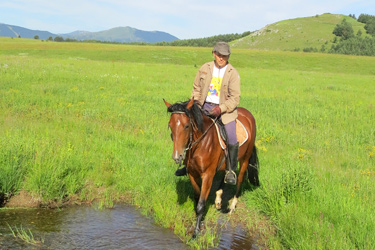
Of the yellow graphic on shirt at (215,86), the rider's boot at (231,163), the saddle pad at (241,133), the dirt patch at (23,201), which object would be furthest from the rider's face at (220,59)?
the dirt patch at (23,201)

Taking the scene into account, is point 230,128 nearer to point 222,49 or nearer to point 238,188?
point 222,49

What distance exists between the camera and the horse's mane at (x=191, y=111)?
213 inches

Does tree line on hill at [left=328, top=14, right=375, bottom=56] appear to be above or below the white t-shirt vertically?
above

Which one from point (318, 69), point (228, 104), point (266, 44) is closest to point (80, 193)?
point (228, 104)

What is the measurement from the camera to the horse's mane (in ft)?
17.7

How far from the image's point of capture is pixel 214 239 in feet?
20.0

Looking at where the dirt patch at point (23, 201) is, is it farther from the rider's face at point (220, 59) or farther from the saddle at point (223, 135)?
the rider's face at point (220, 59)

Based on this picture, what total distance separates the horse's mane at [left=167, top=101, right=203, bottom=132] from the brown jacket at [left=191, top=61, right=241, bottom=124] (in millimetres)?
744

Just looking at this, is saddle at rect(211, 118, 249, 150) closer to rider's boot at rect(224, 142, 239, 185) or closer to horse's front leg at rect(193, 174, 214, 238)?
rider's boot at rect(224, 142, 239, 185)

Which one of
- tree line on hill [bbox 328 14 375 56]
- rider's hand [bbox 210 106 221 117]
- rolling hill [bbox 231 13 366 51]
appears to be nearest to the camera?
rider's hand [bbox 210 106 221 117]

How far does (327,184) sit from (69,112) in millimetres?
10340

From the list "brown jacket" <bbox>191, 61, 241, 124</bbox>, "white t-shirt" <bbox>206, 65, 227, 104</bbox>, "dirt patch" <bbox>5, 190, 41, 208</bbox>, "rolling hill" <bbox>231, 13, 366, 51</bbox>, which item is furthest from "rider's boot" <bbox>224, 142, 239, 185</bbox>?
"rolling hill" <bbox>231, 13, 366, 51</bbox>

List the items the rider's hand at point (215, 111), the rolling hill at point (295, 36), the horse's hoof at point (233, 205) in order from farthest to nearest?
the rolling hill at point (295, 36) < the horse's hoof at point (233, 205) < the rider's hand at point (215, 111)

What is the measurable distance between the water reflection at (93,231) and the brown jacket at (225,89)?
2.34 metres
